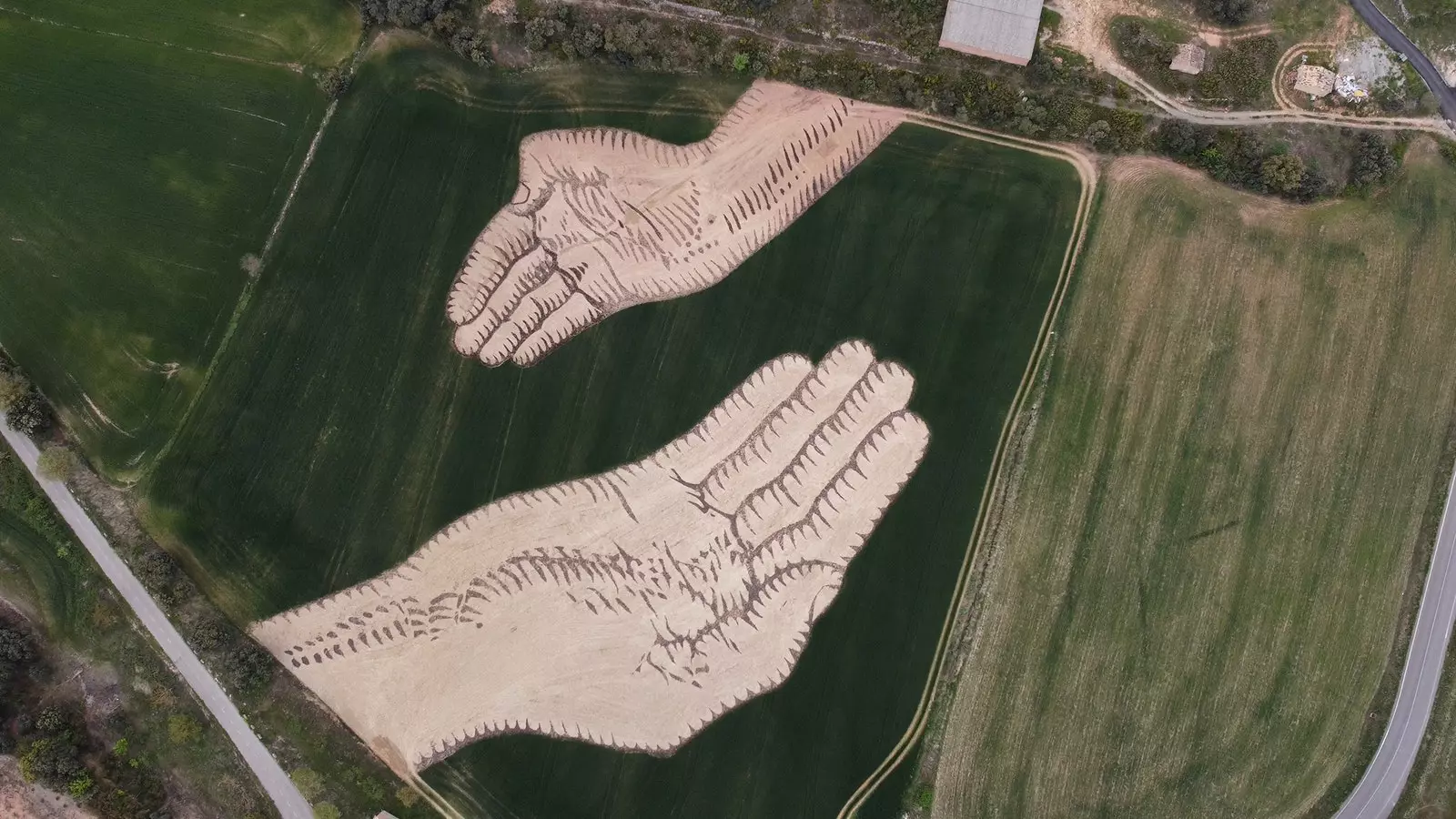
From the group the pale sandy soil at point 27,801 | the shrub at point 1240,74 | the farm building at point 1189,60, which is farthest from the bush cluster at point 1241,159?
the pale sandy soil at point 27,801

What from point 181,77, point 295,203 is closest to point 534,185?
point 295,203

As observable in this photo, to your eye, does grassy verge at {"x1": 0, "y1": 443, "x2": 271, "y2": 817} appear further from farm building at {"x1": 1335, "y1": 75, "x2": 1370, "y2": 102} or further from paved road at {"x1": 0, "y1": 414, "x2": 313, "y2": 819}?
farm building at {"x1": 1335, "y1": 75, "x2": 1370, "y2": 102}

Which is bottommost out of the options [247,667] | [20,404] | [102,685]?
[102,685]

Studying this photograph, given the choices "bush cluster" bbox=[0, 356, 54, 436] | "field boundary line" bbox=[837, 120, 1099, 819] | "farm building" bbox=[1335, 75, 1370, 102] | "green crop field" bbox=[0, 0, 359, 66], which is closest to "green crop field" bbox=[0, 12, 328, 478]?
"green crop field" bbox=[0, 0, 359, 66]

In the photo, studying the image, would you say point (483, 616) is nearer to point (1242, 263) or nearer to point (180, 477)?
Answer: point (180, 477)

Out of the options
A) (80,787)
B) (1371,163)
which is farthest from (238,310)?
(1371,163)

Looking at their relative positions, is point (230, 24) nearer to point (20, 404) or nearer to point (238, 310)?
point (238, 310)
